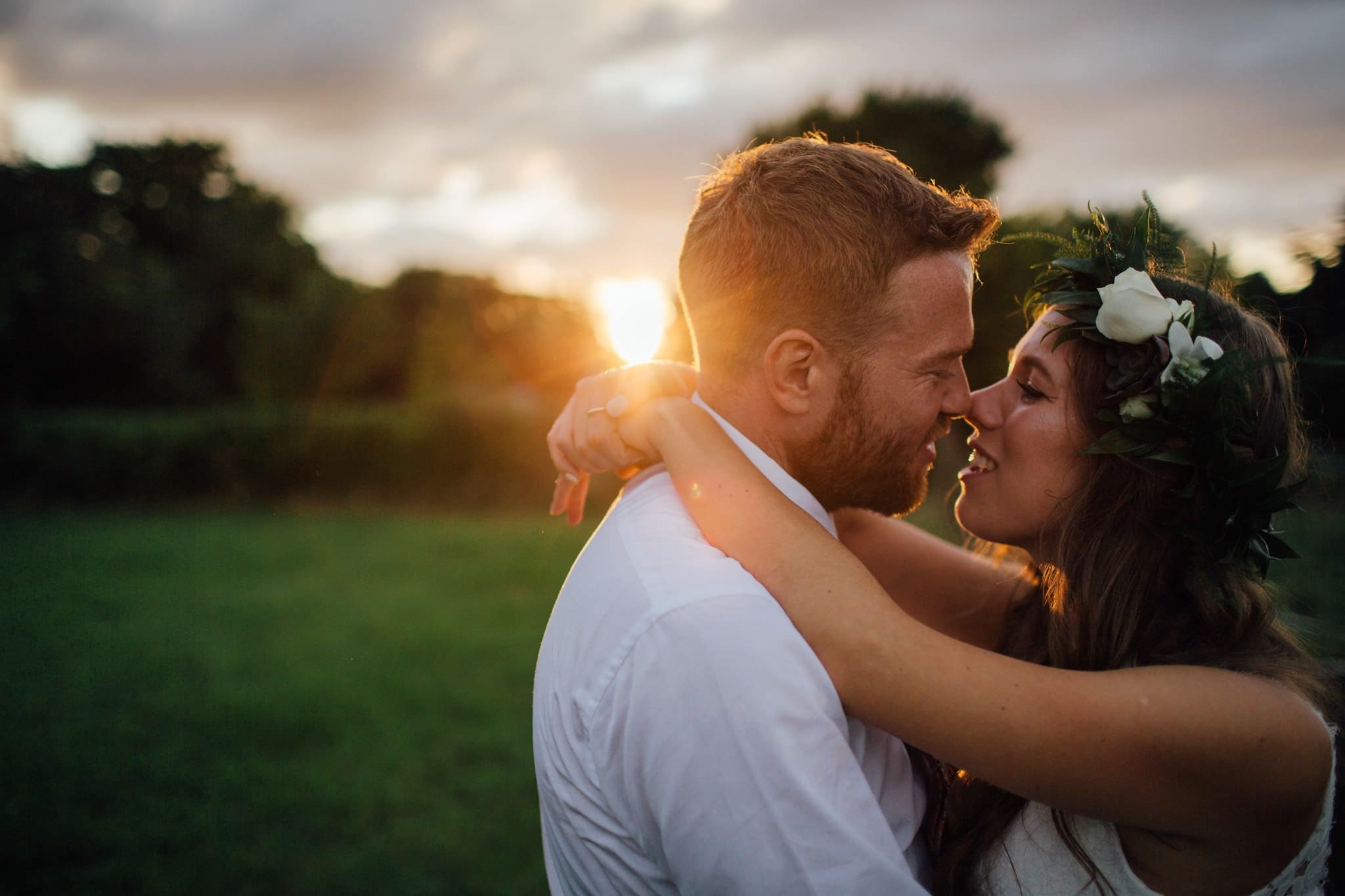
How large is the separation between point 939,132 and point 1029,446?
12.1 meters

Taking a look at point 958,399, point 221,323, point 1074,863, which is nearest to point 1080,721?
point 1074,863

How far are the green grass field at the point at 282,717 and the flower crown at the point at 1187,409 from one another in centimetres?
178

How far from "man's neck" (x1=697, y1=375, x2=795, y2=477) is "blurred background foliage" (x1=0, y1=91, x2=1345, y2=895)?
137 cm

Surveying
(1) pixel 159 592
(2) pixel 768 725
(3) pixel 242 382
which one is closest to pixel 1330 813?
(2) pixel 768 725

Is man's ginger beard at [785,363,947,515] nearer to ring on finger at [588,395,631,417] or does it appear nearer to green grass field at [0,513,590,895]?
ring on finger at [588,395,631,417]

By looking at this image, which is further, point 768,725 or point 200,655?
point 200,655

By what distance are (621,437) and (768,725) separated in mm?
1260

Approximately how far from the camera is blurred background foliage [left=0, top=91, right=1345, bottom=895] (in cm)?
534

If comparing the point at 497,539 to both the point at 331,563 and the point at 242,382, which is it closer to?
the point at 331,563

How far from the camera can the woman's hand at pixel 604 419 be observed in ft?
9.12

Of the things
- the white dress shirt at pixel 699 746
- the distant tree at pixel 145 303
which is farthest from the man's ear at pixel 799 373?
the distant tree at pixel 145 303

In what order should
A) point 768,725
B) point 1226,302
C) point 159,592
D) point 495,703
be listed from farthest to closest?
point 159,592
point 495,703
point 1226,302
point 768,725

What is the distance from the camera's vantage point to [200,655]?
9.12 metres

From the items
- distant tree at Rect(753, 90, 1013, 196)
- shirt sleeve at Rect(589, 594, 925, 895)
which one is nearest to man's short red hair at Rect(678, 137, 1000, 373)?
shirt sleeve at Rect(589, 594, 925, 895)
